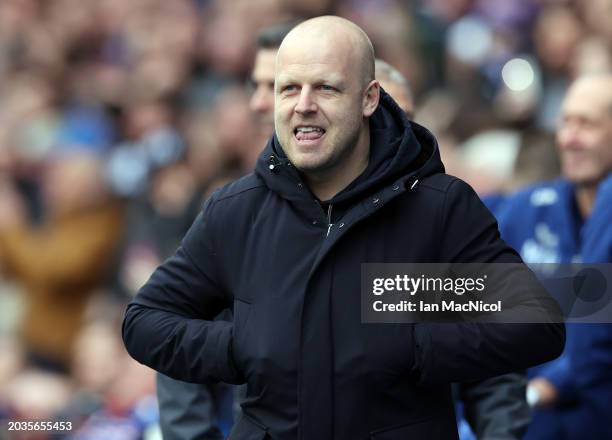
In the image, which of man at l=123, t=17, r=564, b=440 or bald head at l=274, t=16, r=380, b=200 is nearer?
man at l=123, t=17, r=564, b=440

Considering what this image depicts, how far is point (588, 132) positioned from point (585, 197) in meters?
0.31

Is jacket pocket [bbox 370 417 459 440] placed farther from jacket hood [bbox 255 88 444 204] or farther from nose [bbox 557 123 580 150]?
nose [bbox 557 123 580 150]

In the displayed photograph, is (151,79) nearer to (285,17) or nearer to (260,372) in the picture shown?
(285,17)

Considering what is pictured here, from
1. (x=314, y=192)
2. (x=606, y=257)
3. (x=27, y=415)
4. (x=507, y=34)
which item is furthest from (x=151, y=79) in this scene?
(x=314, y=192)

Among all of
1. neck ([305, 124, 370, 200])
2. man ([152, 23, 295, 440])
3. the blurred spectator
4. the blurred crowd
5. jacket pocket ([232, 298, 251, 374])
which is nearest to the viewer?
jacket pocket ([232, 298, 251, 374])

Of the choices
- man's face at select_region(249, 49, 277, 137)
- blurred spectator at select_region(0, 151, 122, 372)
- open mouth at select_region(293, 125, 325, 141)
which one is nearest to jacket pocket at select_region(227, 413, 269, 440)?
open mouth at select_region(293, 125, 325, 141)

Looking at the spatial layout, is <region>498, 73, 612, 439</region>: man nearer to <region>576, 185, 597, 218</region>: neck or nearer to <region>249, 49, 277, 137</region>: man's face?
<region>576, 185, 597, 218</region>: neck

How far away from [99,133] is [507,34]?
3079mm

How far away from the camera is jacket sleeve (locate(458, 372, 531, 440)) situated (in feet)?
13.8

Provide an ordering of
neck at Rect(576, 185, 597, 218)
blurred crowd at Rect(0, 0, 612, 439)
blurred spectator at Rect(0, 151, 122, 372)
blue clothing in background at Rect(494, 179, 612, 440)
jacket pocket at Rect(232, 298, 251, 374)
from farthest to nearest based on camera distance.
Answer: blurred spectator at Rect(0, 151, 122, 372) → blurred crowd at Rect(0, 0, 612, 439) → neck at Rect(576, 185, 597, 218) → blue clothing in background at Rect(494, 179, 612, 440) → jacket pocket at Rect(232, 298, 251, 374)

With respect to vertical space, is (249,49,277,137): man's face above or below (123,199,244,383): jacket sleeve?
above

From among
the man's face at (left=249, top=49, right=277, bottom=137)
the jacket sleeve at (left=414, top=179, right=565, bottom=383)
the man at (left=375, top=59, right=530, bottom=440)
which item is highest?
the man's face at (left=249, top=49, right=277, bottom=137)

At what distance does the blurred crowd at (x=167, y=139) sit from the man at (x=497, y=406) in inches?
97.9

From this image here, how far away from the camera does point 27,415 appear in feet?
22.7
